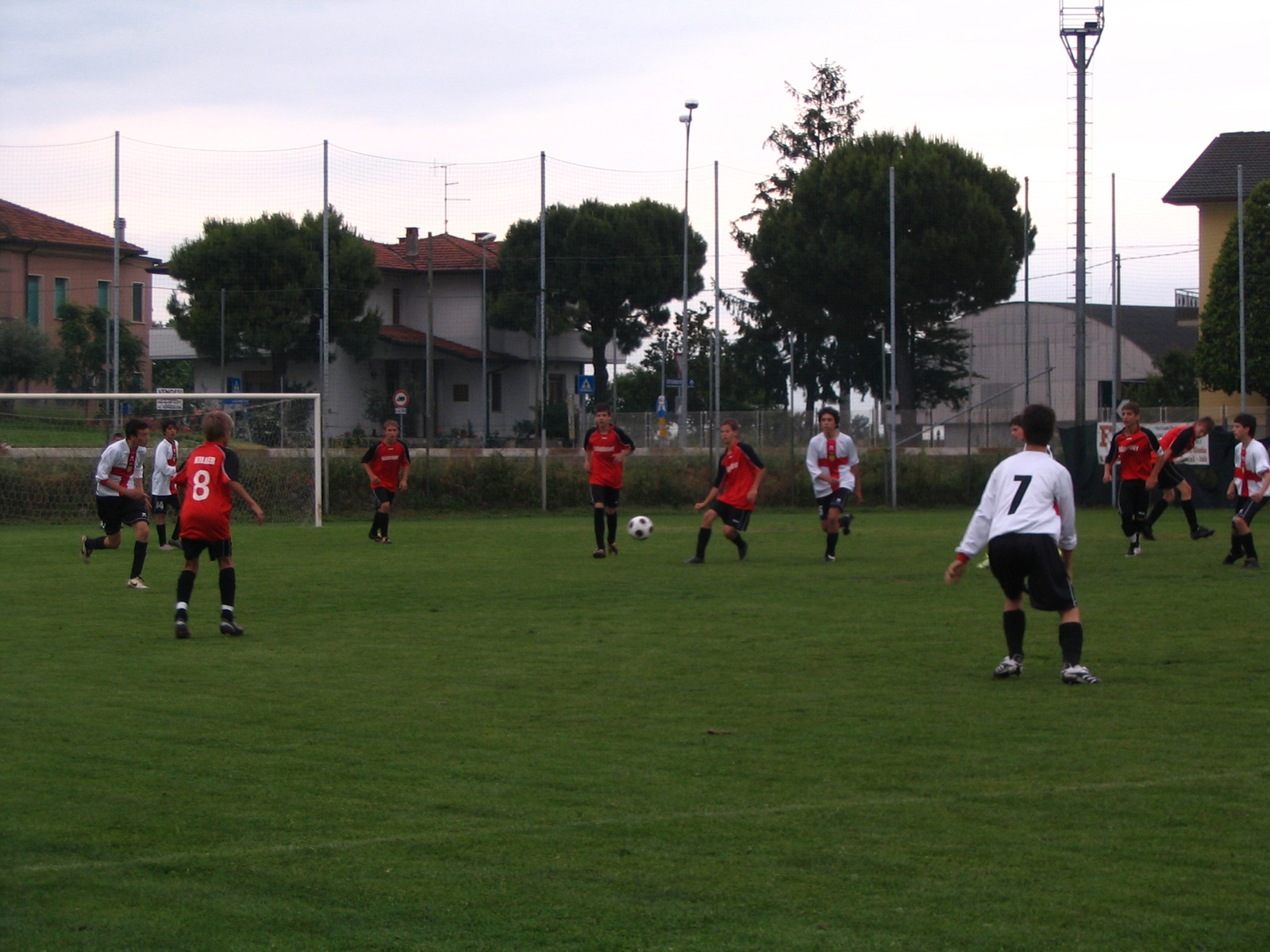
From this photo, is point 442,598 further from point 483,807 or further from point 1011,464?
point 483,807

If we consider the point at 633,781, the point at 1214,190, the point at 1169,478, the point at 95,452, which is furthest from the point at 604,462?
the point at 1214,190

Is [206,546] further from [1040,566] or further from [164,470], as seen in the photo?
[164,470]

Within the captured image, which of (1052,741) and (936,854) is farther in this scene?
(1052,741)

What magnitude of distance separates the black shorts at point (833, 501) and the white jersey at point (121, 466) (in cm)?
817

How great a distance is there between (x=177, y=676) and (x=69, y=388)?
31241mm

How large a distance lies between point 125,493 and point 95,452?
42.5 feet

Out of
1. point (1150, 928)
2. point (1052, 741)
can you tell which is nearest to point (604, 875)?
point (1150, 928)

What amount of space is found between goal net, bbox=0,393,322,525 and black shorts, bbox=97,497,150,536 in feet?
27.3

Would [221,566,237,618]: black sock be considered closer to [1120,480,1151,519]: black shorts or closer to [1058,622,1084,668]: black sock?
[1058,622,1084,668]: black sock

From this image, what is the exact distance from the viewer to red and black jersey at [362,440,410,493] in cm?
2152

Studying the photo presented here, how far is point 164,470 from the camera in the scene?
2002 cm

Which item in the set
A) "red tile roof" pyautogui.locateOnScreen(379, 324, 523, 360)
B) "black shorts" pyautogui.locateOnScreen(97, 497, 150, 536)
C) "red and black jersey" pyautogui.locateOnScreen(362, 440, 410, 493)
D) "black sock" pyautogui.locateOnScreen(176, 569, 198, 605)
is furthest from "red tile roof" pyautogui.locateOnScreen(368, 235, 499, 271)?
"black sock" pyautogui.locateOnScreen(176, 569, 198, 605)

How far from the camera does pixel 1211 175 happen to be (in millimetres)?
45156

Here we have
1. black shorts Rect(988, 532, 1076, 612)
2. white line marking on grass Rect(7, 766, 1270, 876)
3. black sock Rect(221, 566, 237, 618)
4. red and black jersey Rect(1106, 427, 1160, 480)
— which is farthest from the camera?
red and black jersey Rect(1106, 427, 1160, 480)
